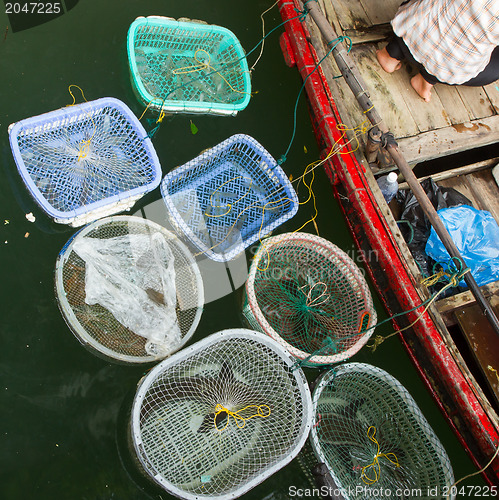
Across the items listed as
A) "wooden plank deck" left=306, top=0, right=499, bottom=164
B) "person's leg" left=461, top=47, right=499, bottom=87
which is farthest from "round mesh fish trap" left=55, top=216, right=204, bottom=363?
"person's leg" left=461, top=47, right=499, bottom=87

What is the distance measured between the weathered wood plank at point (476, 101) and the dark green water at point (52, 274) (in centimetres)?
116

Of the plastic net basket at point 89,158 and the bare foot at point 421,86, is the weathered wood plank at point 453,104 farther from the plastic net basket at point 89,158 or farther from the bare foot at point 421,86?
the plastic net basket at point 89,158

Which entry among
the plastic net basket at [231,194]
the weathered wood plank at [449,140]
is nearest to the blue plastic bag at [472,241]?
the weathered wood plank at [449,140]

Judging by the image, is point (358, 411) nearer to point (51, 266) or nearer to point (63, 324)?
point (63, 324)

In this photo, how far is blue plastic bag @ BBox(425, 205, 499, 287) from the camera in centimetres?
332

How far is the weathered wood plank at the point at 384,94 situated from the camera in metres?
3.54

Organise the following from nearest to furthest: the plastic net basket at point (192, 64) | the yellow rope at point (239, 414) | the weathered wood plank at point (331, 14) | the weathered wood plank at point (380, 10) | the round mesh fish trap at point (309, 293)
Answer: the yellow rope at point (239, 414)
the round mesh fish trap at point (309, 293)
the plastic net basket at point (192, 64)
the weathered wood plank at point (331, 14)
the weathered wood plank at point (380, 10)

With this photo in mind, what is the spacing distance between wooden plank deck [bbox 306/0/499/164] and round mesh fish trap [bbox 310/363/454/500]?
1572 millimetres

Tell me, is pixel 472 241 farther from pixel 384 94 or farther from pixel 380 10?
pixel 380 10

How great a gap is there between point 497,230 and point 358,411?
1.56 m

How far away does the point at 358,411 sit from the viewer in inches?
129

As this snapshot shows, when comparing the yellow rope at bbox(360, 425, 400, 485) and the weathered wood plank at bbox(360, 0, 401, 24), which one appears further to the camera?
the weathered wood plank at bbox(360, 0, 401, 24)

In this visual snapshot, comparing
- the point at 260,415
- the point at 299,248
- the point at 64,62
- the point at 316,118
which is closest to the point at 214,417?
the point at 260,415

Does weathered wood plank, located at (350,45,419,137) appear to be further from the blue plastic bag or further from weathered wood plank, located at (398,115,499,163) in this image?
the blue plastic bag
